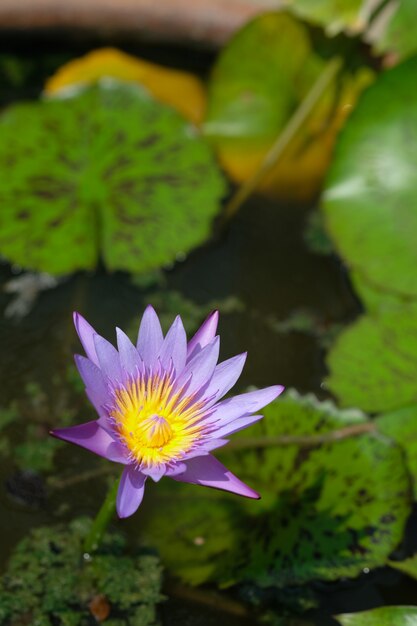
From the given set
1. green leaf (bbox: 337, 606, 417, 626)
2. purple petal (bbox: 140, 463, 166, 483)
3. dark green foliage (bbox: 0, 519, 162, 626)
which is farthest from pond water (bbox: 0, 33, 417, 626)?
purple petal (bbox: 140, 463, 166, 483)

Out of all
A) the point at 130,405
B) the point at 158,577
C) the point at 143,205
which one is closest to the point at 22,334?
the point at 143,205

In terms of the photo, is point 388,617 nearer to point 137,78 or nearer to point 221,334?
point 221,334

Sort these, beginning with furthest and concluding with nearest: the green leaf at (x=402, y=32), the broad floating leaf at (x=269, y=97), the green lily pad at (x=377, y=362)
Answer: the broad floating leaf at (x=269, y=97), the green leaf at (x=402, y=32), the green lily pad at (x=377, y=362)

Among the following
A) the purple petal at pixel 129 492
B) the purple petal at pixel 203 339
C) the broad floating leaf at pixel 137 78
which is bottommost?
the broad floating leaf at pixel 137 78

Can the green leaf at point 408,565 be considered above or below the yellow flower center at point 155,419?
below

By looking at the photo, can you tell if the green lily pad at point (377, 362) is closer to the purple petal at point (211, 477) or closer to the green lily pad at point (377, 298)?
the green lily pad at point (377, 298)

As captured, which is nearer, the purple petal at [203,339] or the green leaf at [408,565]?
the purple petal at [203,339]

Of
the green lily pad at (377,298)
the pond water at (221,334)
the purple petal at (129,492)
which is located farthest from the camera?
the green lily pad at (377,298)

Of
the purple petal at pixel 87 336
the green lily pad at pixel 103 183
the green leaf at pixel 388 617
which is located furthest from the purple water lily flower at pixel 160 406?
the green lily pad at pixel 103 183
